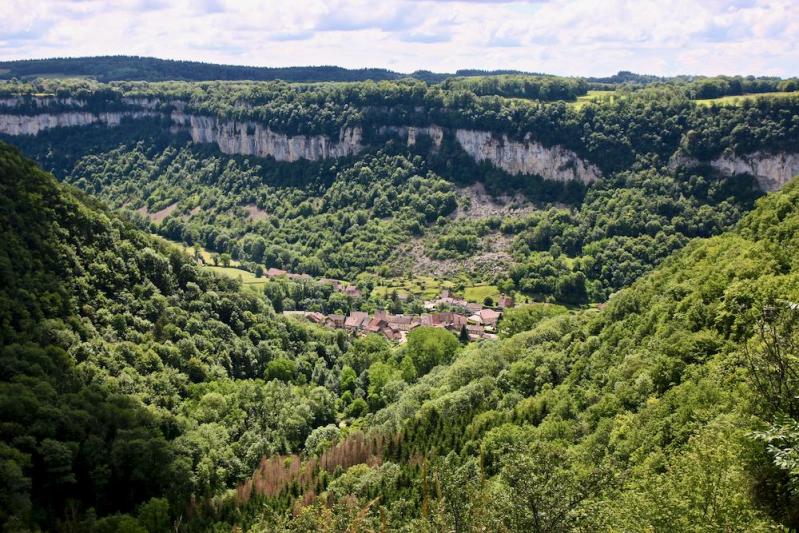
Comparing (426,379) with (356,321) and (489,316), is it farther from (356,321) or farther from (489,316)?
(489,316)

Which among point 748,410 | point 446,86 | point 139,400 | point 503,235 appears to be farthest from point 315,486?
point 446,86

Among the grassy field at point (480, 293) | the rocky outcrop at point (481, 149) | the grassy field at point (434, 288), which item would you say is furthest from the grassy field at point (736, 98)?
the grassy field at point (434, 288)

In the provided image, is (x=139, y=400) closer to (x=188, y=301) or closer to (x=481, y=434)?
(x=188, y=301)

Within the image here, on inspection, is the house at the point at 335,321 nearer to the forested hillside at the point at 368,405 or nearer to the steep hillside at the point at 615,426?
the forested hillside at the point at 368,405

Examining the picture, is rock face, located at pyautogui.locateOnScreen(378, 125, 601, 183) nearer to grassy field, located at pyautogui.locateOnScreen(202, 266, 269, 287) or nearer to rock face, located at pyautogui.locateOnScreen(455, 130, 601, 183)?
rock face, located at pyautogui.locateOnScreen(455, 130, 601, 183)

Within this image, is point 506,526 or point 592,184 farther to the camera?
point 592,184

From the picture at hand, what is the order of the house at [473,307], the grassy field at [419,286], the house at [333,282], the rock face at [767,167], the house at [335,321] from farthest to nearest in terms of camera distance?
the house at [333,282], the rock face at [767,167], the grassy field at [419,286], the house at [473,307], the house at [335,321]

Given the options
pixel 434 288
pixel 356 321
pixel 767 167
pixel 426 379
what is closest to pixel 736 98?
pixel 767 167
